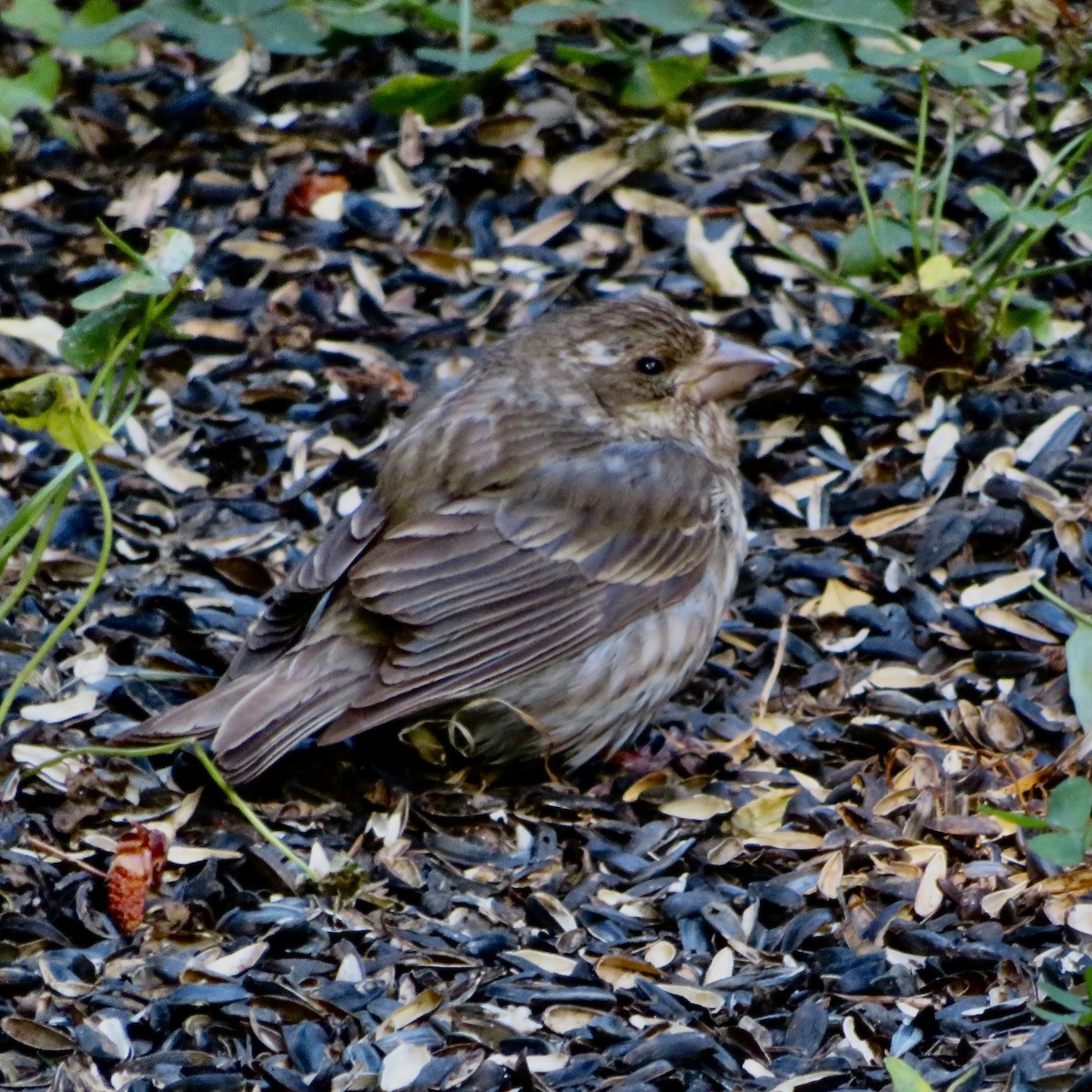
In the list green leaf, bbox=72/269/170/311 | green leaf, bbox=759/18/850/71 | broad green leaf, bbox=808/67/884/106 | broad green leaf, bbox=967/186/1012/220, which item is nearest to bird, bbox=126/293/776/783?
broad green leaf, bbox=967/186/1012/220

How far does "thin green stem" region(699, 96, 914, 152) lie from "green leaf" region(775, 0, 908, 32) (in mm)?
343

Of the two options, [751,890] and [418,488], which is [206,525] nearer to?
[418,488]

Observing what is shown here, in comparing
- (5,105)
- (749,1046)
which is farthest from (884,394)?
(5,105)

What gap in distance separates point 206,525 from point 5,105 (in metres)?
2.04

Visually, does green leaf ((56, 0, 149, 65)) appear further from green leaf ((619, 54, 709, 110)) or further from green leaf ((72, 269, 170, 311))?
green leaf ((72, 269, 170, 311))

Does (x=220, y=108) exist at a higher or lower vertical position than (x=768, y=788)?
higher

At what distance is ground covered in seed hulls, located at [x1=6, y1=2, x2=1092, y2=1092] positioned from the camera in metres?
4.95

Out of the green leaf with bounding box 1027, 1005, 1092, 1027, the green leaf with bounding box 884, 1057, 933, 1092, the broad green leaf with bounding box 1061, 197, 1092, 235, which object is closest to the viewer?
the green leaf with bounding box 884, 1057, 933, 1092

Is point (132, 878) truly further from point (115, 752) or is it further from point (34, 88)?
point (34, 88)

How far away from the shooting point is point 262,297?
25.0 ft

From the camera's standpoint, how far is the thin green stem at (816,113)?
7574 millimetres

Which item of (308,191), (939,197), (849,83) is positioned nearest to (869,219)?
(939,197)

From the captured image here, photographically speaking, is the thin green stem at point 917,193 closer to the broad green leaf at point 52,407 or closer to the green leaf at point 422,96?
the green leaf at point 422,96

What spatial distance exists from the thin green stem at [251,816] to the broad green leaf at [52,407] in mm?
1024
